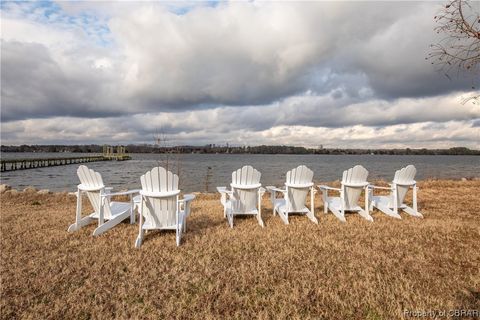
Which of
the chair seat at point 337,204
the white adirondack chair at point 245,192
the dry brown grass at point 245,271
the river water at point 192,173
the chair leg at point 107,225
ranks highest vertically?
the white adirondack chair at point 245,192

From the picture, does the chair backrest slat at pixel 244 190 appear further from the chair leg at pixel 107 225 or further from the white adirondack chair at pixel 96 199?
the chair leg at pixel 107 225

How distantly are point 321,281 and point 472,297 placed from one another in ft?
4.62

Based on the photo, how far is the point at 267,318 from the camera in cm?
245

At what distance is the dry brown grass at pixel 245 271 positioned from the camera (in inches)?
104

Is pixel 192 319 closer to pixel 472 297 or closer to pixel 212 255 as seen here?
pixel 212 255

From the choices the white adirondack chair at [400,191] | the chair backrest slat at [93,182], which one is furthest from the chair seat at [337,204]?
the chair backrest slat at [93,182]

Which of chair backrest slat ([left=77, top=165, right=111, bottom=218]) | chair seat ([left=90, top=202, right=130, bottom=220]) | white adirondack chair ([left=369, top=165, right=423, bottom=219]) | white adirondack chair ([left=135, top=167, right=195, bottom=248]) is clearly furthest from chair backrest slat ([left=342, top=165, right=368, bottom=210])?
chair backrest slat ([left=77, top=165, right=111, bottom=218])

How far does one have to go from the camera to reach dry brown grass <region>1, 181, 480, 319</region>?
265 centimetres

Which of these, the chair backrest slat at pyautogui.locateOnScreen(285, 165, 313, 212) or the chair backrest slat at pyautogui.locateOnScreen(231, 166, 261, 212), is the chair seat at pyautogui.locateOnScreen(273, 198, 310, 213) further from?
the chair backrest slat at pyautogui.locateOnScreen(231, 166, 261, 212)

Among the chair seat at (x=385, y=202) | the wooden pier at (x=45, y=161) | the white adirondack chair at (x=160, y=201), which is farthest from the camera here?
the wooden pier at (x=45, y=161)

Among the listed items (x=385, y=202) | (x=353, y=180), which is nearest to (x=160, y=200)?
(x=353, y=180)

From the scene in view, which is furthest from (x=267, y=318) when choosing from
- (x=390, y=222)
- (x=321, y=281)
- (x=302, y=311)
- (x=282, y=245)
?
(x=390, y=222)

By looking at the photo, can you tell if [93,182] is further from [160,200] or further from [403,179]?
[403,179]

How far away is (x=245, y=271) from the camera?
11.1 feet
